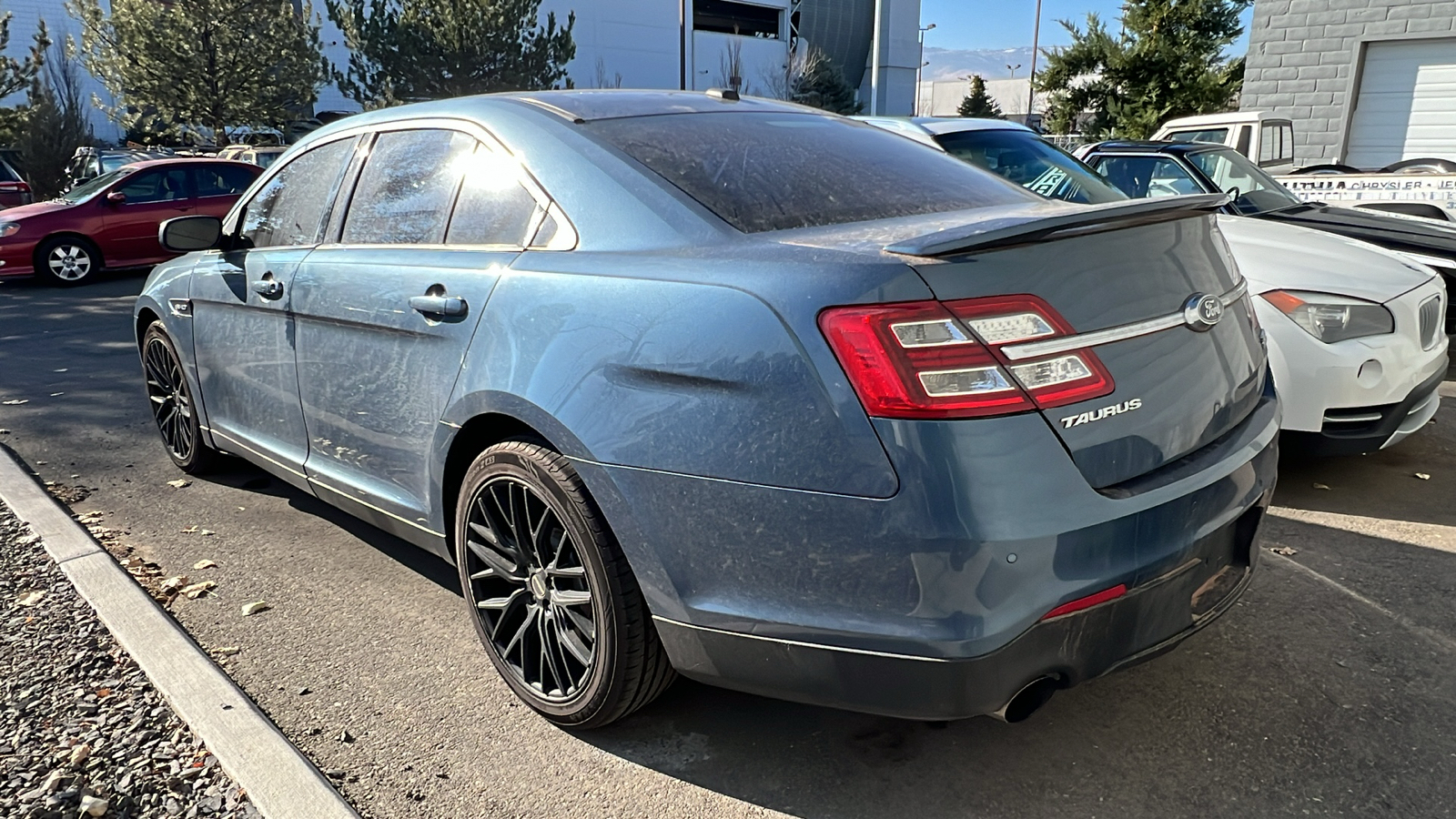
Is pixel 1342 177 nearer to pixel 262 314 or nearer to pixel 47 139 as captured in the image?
pixel 262 314

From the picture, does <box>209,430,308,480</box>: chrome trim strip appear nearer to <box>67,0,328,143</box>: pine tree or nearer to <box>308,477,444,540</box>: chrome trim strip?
<box>308,477,444,540</box>: chrome trim strip

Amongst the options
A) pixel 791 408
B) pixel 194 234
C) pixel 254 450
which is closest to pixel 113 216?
pixel 194 234

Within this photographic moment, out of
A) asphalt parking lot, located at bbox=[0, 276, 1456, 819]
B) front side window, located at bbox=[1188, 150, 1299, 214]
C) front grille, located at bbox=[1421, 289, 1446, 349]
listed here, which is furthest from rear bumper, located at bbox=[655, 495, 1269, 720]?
front side window, located at bbox=[1188, 150, 1299, 214]

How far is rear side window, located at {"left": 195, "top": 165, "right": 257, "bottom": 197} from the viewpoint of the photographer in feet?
42.3

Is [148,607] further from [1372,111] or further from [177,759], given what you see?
[1372,111]

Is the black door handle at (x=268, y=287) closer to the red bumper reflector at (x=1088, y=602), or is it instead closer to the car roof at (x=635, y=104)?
the car roof at (x=635, y=104)

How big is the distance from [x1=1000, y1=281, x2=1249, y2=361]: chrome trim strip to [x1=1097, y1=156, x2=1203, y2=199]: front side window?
192 inches

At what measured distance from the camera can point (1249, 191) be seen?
21.3ft

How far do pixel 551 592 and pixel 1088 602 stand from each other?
132cm

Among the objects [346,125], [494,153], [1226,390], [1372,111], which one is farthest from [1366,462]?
[1372,111]

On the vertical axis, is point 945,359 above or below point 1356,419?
above

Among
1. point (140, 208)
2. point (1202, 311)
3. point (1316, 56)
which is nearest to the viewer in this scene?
point (1202, 311)

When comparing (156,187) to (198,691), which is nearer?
(198,691)

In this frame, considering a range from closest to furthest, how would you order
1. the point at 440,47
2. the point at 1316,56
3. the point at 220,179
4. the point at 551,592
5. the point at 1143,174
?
1. the point at 551,592
2. the point at 1143,174
3. the point at 220,179
4. the point at 1316,56
5. the point at 440,47
